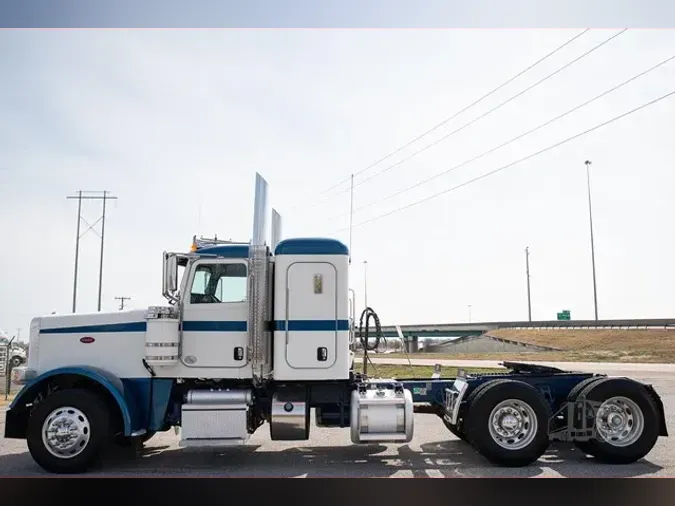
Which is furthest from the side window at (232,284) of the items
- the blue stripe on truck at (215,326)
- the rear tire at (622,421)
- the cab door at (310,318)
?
the rear tire at (622,421)

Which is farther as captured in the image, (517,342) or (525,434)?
(517,342)

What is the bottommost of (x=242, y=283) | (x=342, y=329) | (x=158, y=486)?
(x=158, y=486)

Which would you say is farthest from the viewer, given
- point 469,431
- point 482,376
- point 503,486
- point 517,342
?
point 517,342

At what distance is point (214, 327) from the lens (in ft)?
33.6

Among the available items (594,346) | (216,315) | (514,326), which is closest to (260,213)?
(216,315)

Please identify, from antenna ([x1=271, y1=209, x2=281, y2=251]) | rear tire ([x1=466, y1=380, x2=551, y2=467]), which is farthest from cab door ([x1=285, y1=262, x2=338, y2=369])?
rear tire ([x1=466, y1=380, x2=551, y2=467])

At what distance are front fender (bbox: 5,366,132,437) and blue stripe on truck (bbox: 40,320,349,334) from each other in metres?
0.67

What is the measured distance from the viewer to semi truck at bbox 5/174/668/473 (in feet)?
32.2

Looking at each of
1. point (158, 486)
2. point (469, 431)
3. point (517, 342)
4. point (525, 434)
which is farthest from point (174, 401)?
point (517, 342)

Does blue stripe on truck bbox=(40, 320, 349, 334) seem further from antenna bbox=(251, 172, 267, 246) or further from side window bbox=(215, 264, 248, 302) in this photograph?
antenna bbox=(251, 172, 267, 246)

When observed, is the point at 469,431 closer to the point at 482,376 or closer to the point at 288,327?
the point at 482,376

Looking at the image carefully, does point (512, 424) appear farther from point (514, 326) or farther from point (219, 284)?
point (514, 326)

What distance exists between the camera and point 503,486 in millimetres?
8297

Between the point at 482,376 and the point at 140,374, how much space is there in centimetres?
527
